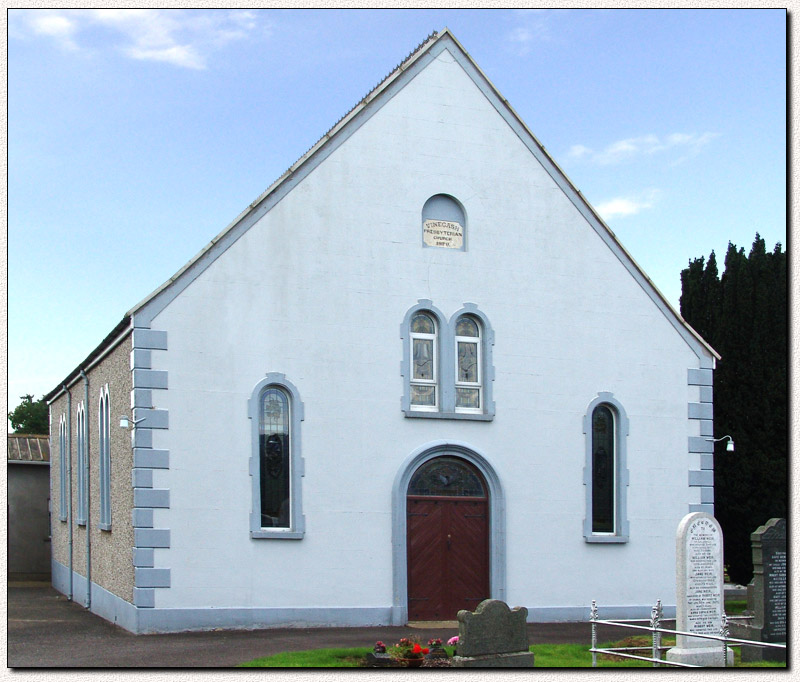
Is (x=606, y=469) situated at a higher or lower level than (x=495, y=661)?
higher

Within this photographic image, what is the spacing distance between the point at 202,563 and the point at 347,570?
2475 millimetres

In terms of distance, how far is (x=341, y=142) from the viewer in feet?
64.9

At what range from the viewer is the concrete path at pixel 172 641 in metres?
14.9

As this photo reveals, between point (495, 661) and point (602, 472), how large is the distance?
817 centimetres

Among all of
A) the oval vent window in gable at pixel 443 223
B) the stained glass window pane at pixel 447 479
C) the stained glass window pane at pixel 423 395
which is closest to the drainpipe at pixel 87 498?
the stained glass window pane at pixel 447 479

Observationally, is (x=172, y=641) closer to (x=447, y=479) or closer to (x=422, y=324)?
(x=447, y=479)

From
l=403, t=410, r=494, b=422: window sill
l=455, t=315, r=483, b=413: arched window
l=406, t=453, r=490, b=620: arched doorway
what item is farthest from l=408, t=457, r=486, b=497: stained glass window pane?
l=455, t=315, r=483, b=413: arched window

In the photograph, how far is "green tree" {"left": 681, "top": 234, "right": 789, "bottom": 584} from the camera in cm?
2608

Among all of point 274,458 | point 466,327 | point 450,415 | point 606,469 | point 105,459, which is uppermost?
point 466,327

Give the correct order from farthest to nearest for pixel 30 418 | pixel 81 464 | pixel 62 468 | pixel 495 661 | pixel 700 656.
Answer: pixel 30 418 < pixel 62 468 < pixel 81 464 < pixel 700 656 < pixel 495 661

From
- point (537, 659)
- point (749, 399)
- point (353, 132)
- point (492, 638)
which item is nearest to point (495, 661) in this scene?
point (492, 638)

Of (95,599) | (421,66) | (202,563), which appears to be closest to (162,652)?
(202,563)

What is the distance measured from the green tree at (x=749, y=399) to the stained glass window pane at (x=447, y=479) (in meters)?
8.62

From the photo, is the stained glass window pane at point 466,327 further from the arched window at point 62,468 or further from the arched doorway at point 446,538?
the arched window at point 62,468
